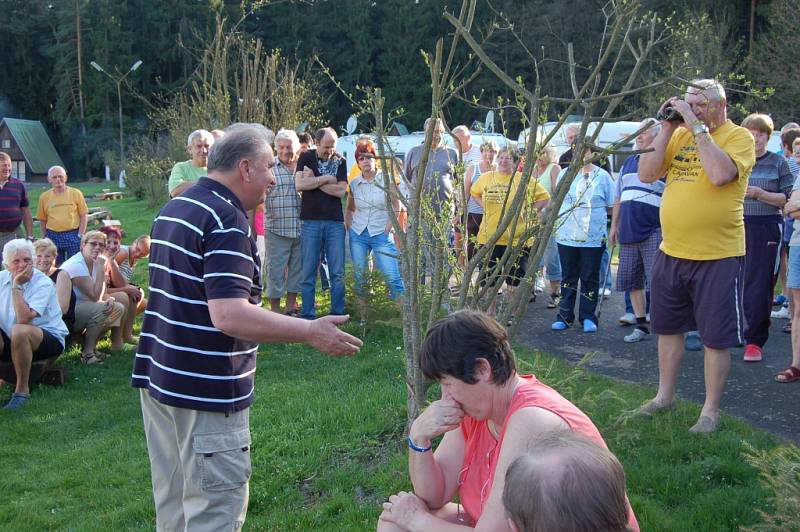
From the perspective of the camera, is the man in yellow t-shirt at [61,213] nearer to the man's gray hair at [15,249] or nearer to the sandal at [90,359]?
the sandal at [90,359]

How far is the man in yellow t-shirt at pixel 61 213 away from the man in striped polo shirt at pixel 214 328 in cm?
815

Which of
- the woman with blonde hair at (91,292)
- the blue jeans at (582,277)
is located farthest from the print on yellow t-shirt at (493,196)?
the woman with blonde hair at (91,292)

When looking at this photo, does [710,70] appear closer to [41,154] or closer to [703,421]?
[703,421]

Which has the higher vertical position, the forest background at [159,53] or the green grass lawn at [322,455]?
the forest background at [159,53]

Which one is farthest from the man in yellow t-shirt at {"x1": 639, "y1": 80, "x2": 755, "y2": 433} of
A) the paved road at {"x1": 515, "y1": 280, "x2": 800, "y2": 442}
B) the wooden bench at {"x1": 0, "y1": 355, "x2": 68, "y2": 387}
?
the wooden bench at {"x1": 0, "y1": 355, "x2": 68, "y2": 387}

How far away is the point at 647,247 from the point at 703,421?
3.02 m

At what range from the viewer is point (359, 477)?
177 inches

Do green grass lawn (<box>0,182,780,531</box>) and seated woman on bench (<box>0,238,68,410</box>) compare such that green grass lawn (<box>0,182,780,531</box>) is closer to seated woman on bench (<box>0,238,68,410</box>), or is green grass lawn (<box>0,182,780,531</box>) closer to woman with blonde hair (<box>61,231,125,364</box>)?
seated woman on bench (<box>0,238,68,410</box>)

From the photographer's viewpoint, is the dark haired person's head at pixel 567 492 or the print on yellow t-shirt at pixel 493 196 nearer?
the dark haired person's head at pixel 567 492

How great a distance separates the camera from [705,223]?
4719mm

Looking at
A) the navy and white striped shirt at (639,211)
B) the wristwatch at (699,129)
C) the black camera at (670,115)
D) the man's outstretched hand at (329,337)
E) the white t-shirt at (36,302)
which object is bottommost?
the white t-shirt at (36,302)

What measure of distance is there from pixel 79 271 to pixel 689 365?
222 inches

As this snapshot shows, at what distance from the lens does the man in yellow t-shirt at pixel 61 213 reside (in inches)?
415

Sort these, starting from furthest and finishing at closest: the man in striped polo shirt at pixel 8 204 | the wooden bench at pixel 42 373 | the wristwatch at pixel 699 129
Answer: the man in striped polo shirt at pixel 8 204
the wooden bench at pixel 42 373
the wristwatch at pixel 699 129
